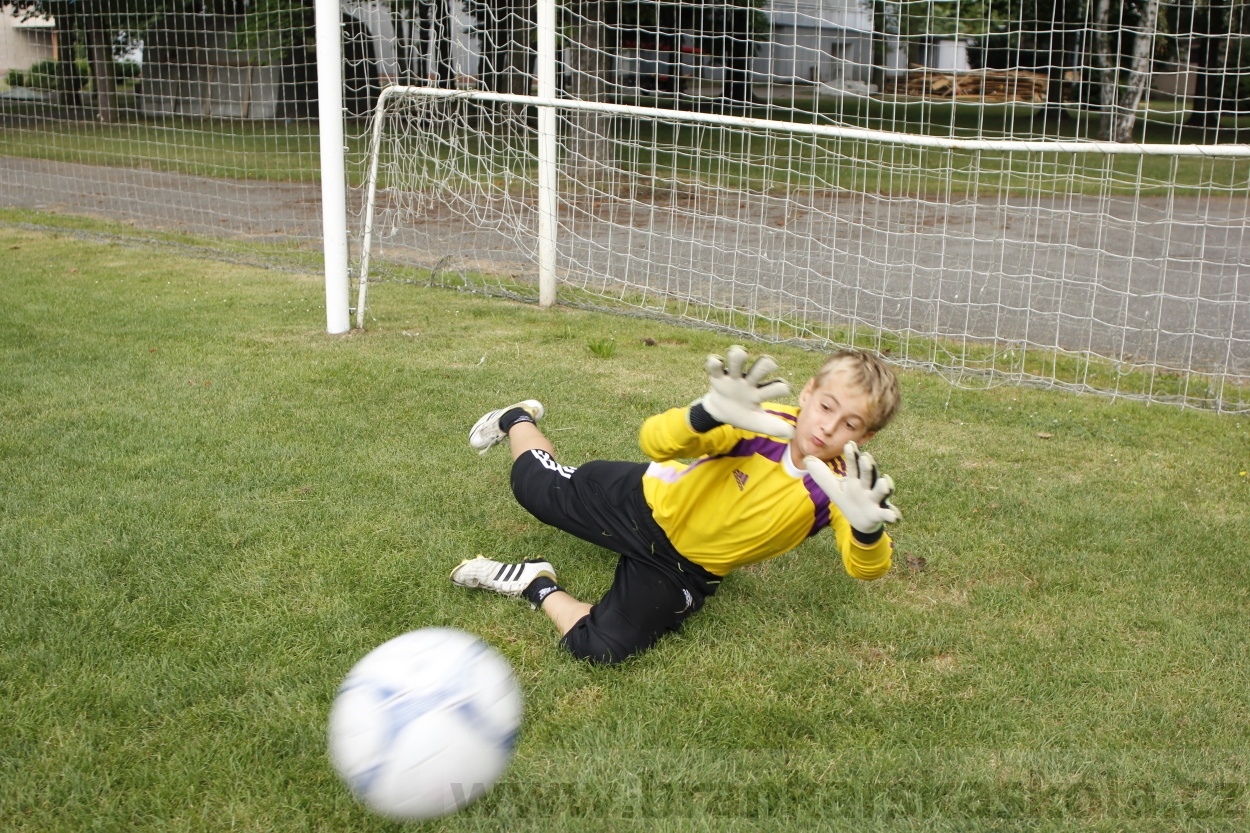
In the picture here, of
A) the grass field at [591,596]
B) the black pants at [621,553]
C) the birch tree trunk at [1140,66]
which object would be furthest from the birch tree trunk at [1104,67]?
the black pants at [621,553]

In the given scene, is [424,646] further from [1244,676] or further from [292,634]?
[1244,676]

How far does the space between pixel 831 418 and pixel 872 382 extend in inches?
5.6

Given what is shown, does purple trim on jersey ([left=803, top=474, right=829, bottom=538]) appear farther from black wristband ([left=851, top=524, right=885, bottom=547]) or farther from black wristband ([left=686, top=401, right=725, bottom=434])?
black wristband ([left=686, top=401, right=725, bottom=434])

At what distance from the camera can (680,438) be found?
287 cm

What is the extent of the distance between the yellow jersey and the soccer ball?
0.84 m

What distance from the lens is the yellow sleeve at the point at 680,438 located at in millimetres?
2859

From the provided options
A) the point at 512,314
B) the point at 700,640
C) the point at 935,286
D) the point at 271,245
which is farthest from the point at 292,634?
the point at 271,245

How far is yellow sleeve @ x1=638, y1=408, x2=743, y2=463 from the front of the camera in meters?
2.86

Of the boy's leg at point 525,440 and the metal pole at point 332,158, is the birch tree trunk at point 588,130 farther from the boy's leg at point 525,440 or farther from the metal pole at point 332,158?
the boy's leg at point 525,440

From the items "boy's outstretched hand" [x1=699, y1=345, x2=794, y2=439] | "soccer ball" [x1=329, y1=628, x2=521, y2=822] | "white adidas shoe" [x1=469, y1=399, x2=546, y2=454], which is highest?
"boy's outstretched hand" [x1=699, y1=345, x2=794, y2=439]

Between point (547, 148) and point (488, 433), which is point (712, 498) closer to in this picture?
point (488, 433)

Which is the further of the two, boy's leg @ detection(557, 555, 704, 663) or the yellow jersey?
boy's leg @ detection(557, 555, 704, 663)

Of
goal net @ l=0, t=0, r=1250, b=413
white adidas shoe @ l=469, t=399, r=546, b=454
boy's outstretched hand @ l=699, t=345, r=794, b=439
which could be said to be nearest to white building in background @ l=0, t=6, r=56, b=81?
goal net @ l=0, t=0, r=1250, b=413

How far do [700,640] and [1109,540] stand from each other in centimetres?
185
